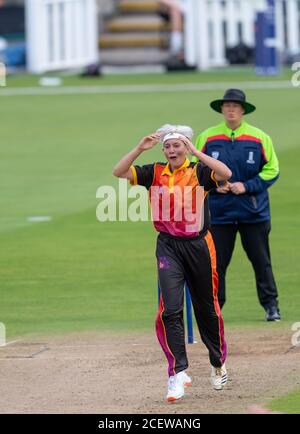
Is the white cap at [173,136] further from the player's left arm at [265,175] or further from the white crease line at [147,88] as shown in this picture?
the white crease line at [147,88]

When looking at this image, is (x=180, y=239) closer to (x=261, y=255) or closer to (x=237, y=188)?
(x=237, y=188)

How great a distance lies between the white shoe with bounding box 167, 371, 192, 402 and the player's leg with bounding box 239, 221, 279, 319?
2976mm

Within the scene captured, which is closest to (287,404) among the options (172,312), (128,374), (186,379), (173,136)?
(186,379)

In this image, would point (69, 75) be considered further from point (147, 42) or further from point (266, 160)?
point (266, 160)

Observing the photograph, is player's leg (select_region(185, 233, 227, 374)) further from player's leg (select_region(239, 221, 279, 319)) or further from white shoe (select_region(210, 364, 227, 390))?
player's leg (select_region(239, 221, 279, 319))

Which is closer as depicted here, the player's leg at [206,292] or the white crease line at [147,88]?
the player's leg at [206,292]

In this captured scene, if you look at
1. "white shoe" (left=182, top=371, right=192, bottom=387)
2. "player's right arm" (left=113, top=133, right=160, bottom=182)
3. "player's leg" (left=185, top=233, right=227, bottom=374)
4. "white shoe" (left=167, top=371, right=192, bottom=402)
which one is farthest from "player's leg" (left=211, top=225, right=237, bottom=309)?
"white shoe" (left=167, top=371, right=192, bottom=402)

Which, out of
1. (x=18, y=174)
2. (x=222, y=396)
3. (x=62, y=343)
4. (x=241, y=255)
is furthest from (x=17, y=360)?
(x=18, y=174)

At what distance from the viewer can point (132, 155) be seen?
32.6 ft

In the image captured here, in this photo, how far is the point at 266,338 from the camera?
1198 centimetres

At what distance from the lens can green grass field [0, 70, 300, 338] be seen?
44.8 ft

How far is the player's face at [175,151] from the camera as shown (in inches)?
389

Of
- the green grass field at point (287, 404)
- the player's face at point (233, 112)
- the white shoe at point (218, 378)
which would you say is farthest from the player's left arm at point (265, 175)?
the green grass field at point (287, 404)
